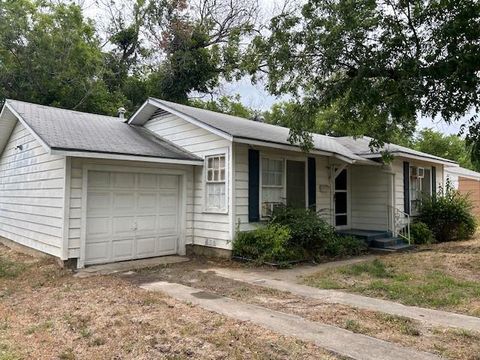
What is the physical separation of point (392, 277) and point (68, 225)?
6575mm

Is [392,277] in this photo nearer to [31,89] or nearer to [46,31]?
[31,89]

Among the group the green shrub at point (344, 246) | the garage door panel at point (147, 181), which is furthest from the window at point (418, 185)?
the garage door panel at point (147, 181)

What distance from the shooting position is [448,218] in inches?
545

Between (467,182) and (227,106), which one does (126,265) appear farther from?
(467,182)

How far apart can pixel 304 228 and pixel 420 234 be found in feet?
19.3

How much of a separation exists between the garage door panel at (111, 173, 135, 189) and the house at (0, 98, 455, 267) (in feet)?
0.08

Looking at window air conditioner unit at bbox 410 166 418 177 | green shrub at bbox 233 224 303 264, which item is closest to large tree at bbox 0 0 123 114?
green shrub at bbox 233 224 303 264

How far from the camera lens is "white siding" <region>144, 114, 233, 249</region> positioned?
9359 mm

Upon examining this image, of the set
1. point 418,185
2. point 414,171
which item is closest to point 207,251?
point 414,171

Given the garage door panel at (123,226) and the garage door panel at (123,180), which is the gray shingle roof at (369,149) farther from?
the garage door panel at (123,226)

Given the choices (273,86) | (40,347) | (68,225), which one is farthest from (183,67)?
(40,347)

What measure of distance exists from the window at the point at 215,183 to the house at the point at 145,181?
0.08ft

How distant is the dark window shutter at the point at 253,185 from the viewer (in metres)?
9.59

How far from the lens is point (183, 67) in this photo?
21250 mm
